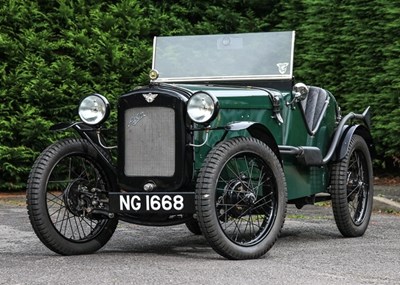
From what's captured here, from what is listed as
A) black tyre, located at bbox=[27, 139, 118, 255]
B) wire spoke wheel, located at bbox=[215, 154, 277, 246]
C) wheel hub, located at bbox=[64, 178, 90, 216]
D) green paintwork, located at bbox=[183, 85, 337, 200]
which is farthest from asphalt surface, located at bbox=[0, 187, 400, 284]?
green paintwork, located at bbox=[183, 85, 337, 200]

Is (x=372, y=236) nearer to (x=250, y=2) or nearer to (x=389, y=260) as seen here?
(x=389, y=260)

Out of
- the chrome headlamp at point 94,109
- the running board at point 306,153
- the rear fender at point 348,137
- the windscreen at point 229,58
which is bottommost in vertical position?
the running board at point 306,153

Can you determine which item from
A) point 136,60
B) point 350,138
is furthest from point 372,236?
point 136,60

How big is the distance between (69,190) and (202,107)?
113 centimetres

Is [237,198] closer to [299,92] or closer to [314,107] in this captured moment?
[299,92]

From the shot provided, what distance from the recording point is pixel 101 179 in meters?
6.80

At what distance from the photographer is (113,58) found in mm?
11938

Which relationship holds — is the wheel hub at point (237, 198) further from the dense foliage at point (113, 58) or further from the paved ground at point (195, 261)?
the dense foliage at point (113, 58)

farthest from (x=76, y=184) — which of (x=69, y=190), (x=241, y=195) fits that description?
(x=241, y=195)

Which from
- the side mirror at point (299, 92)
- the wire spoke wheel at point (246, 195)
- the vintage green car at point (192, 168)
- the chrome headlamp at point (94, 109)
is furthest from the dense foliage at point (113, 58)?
the wire spoke wheel at point (246, 195)

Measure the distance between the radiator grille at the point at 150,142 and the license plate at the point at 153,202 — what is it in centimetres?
25

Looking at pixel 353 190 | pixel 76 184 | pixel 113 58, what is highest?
pixel 113 58

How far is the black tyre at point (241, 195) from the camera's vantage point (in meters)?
6.04

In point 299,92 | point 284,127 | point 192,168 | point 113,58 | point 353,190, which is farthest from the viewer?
point 113,58
